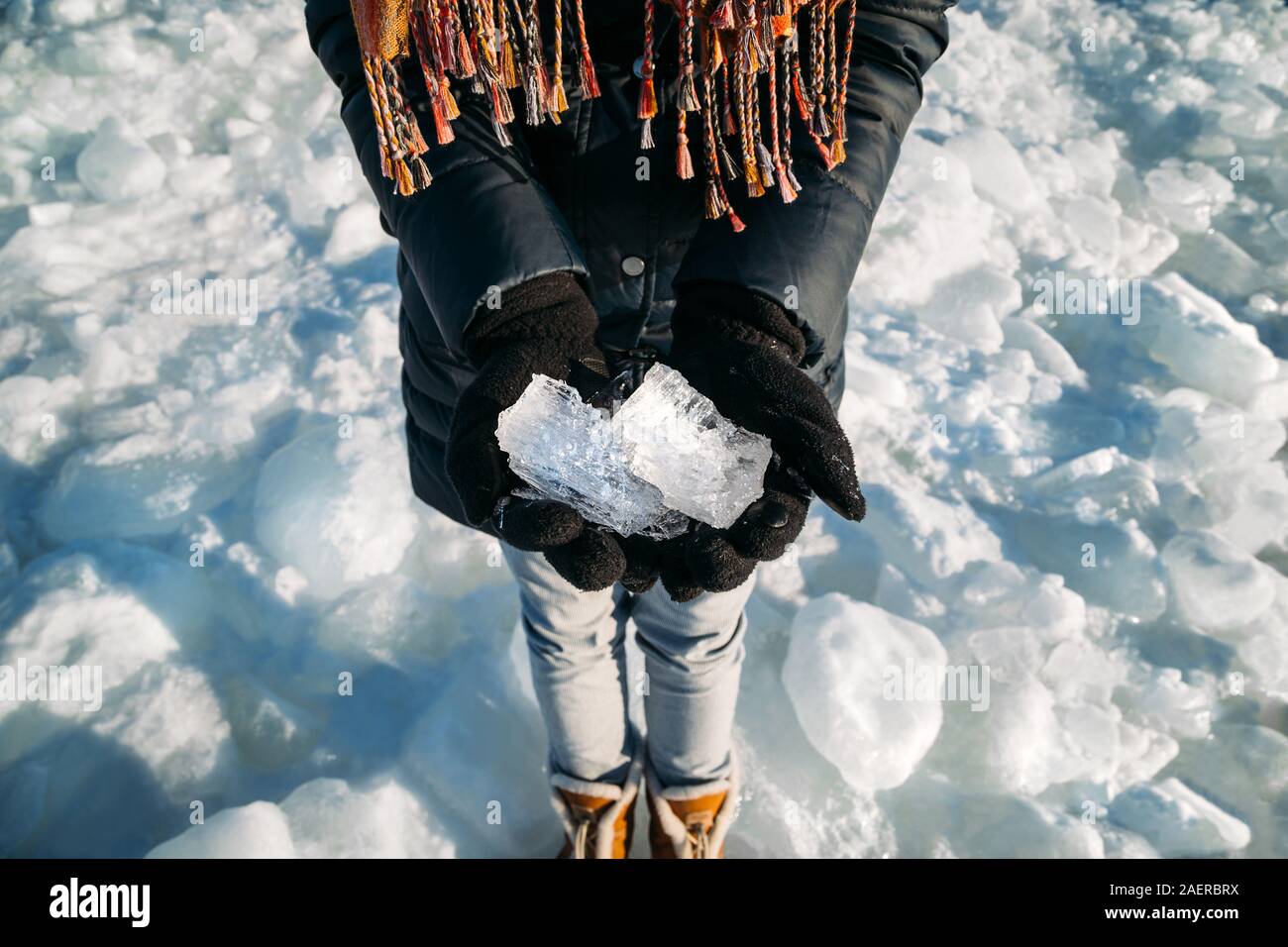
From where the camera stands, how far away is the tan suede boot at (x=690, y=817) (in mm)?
1666

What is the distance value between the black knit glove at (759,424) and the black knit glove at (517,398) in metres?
0.12

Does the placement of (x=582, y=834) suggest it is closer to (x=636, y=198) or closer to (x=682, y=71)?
(x=636, y=198)

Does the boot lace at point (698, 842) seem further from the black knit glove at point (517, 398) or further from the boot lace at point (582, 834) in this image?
the black knit glove at point (517, 398)

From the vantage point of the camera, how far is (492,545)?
221cm

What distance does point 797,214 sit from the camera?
3.85 ft

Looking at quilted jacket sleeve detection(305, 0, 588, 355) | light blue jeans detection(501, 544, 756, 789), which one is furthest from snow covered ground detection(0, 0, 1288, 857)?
quilted jacket sleeve detection(305, 0, 588, 355)

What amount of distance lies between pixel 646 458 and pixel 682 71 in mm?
526

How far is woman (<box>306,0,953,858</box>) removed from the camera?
3.55 feet

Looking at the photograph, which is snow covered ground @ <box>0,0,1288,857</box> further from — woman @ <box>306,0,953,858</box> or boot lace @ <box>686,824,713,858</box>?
woman @ <box>306,0,953,858</box>

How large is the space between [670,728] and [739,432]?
27.9 inches

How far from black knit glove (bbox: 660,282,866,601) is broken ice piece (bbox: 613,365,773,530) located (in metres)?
0.02

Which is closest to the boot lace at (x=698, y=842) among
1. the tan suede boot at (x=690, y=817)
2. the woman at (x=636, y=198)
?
the tan suede boot at (x=690, y=817)

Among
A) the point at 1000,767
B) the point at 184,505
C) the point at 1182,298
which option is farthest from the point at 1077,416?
the point at 184,505

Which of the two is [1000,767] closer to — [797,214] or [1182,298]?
[797,214]
